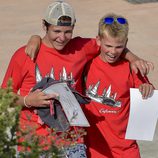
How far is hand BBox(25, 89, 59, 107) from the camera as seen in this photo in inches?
166

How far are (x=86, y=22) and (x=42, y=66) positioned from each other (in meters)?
6.85

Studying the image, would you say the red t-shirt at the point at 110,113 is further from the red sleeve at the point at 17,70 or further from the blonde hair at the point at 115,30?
the red sleeve at the point at 17,70

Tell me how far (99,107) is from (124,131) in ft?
0.90

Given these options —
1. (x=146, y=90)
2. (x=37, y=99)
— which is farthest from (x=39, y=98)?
(x=146, y=90)

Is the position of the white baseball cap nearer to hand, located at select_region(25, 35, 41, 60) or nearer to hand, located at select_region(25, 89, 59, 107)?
hand, located at select_region(25, 35, 41, 60)

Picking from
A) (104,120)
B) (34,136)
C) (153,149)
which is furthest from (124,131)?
(153,149)

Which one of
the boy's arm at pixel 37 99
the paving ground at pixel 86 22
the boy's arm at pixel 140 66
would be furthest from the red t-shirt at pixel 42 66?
the paving ground at pixel 86 22

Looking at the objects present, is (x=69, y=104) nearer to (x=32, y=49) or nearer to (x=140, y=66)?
(x=32, y=49)

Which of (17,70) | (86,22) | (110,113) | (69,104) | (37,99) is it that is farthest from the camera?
(86,22)

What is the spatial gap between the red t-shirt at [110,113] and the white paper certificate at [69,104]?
17.7 inches

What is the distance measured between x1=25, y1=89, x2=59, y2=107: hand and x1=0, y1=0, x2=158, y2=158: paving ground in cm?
445

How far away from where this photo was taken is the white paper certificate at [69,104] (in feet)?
13.3

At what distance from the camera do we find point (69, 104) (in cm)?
416

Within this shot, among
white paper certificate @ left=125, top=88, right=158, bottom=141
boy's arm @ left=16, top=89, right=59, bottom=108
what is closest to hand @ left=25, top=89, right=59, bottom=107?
boy's arm @ left=16, top=89, right=59, bottom=108
